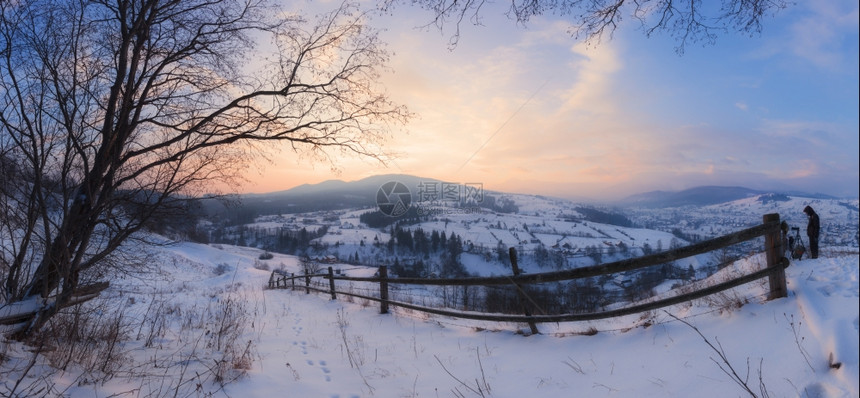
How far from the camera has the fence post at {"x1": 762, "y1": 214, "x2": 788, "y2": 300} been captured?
3.57 meters

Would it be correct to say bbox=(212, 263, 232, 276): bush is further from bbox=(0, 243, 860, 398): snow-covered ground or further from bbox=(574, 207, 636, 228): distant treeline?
bbox=(574, 207, 636, 228): distant treeline

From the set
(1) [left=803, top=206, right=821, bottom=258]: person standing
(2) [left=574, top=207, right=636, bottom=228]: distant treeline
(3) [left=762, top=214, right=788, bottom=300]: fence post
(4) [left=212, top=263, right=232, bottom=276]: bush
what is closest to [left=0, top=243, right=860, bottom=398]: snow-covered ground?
(3) [left=762, top=214, right=788, bottom=300]: fence post

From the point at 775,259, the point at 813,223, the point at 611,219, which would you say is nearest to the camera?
the point at 775,259

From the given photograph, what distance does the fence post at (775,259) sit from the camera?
11.7ft

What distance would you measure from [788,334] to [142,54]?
743cm

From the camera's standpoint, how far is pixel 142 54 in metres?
4.57

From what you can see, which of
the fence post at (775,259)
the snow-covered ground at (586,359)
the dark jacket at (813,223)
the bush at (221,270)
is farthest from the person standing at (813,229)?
the bush at (221,270)

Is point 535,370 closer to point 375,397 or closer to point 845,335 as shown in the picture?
point 375,397

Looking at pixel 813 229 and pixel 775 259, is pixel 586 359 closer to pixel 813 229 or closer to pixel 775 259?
pixel 775 259

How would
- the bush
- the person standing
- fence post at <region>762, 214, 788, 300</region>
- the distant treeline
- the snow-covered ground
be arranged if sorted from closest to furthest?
the snow-covered ground → fence post at <region>762, 214, 788, 300</region> → the person standing → the bush → the distant treeline

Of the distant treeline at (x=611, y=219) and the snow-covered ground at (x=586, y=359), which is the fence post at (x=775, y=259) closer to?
the snow-covered ground at (x=586, y=359)

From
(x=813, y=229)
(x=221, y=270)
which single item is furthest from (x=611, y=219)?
(x=813, y=229)

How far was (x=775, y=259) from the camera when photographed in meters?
3.66

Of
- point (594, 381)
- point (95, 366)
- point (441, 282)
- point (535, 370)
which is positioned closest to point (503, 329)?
point (441, 282)
